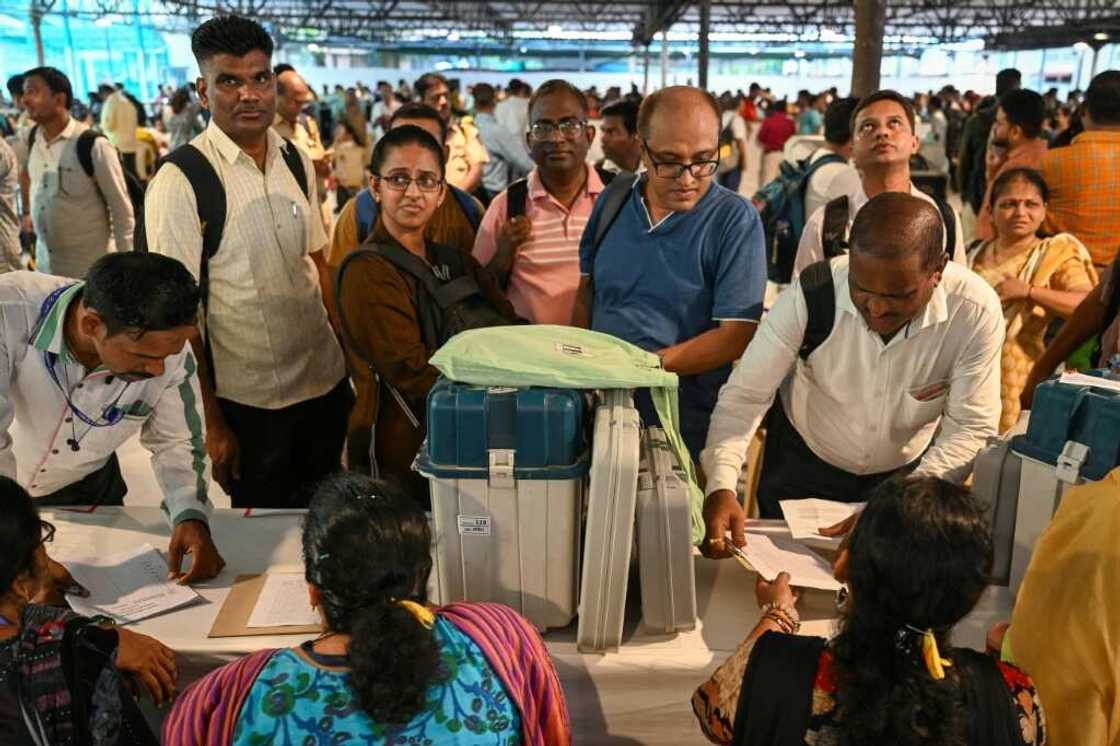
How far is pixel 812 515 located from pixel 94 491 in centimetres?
154

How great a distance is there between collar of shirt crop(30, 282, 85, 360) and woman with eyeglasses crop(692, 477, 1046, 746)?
129 cm

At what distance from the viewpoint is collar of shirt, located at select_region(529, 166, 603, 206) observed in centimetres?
254

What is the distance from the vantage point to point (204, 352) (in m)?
2.21

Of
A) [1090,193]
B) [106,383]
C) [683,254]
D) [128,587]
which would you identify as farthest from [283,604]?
[1090,193]

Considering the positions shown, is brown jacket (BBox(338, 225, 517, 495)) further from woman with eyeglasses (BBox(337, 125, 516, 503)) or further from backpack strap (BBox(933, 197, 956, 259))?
backpack strap (BBox(933, 197, 956, 259))

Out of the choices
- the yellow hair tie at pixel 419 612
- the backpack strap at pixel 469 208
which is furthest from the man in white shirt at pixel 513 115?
the yellow hair tie at pixel 419 612

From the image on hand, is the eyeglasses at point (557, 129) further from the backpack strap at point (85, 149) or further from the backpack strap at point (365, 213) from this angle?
the backpack strap at point (85, 149)

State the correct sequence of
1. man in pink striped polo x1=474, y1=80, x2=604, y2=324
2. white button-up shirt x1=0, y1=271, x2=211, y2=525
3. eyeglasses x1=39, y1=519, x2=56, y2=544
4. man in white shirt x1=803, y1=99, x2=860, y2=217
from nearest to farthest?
eyeglasses x1=39, y1=519, x2=56, y2=544 < white button-up shirt x1=0, y1=271, x2=211, y2=525 < man in pink striped polo x1=474, y1=80, x2=604, y2=324 < man in white shirt x1=803, y1=99, x2=860, y2=217

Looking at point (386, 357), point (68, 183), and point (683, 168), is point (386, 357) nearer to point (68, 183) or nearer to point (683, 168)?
point (683, 168)

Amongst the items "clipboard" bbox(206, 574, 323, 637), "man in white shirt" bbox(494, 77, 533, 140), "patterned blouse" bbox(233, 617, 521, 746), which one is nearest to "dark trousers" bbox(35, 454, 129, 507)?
"clipboard" bbox(206, 574, 323, 637)

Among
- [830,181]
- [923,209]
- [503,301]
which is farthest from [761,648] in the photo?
[830,181]

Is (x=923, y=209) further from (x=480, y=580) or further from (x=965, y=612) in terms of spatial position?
(x=480, y=580)


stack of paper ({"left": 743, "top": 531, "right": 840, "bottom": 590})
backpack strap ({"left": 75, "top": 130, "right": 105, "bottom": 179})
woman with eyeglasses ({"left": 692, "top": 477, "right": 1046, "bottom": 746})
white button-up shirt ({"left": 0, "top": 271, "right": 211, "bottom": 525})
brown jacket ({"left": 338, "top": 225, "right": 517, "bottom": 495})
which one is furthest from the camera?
backpack strap ({"left": 75, "top": 130, "right": 105, "bottom": 179})

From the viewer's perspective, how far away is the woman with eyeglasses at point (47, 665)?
1.15 m
